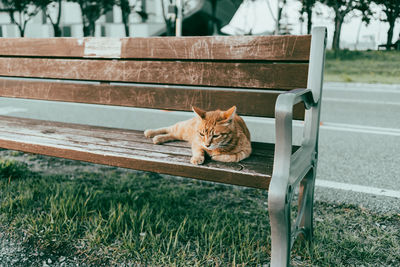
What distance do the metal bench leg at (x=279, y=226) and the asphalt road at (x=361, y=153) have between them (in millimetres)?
1359

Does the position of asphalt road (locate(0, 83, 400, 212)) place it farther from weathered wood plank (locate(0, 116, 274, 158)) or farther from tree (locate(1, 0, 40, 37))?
tree (locate(1, 0, 40, 37))

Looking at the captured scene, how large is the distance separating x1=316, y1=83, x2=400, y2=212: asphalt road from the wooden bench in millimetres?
924

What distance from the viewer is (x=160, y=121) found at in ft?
17.7

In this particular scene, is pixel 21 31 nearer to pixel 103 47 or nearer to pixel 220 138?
pixel 103 47

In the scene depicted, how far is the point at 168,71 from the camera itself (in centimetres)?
228

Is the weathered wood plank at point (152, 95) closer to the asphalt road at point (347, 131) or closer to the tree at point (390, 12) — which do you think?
the asphalt road at point (347, 131)

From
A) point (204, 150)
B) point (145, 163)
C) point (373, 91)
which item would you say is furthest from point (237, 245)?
point (373, 91)

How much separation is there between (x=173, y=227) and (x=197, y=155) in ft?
2.03

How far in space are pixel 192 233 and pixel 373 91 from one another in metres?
7.74

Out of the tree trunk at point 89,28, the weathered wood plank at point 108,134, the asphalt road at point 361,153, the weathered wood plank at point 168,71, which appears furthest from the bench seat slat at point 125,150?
the tree trunk at point 89,28

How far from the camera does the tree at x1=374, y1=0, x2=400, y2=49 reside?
374cm

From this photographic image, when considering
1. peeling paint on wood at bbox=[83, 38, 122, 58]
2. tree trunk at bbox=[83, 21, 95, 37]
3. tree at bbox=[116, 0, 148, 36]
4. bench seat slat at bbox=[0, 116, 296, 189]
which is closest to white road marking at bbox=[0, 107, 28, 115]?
bench seat slat at bbox=[0, 116, 296, 189]

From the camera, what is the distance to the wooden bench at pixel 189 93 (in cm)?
147

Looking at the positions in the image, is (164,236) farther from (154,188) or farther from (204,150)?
(154,188)
